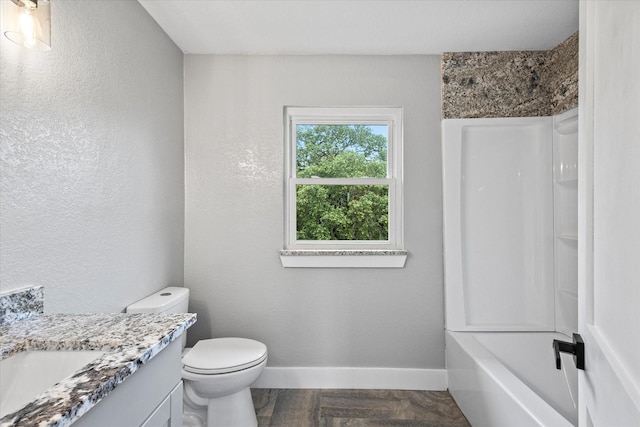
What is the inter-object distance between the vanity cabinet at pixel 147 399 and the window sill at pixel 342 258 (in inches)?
53.9

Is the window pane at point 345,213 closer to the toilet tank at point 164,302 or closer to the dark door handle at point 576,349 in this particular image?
the toilet tank at point 164,302

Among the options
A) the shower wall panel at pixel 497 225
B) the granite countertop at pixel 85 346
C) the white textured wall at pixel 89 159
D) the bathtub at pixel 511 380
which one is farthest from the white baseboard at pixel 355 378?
the granite countertop at pixel 85 346

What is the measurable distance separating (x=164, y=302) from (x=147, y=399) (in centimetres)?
107

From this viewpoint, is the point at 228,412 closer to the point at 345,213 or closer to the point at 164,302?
the point at 164,302

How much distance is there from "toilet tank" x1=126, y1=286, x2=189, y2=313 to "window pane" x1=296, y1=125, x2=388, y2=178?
3.77 feet

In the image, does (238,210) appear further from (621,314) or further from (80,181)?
(621,314)

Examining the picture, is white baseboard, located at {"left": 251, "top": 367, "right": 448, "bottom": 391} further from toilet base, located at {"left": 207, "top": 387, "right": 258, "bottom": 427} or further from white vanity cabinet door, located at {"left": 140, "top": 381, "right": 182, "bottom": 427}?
white vanity cabinet door, located at {"left": 140, "top": 381, "right": 182, "bottom": 427}

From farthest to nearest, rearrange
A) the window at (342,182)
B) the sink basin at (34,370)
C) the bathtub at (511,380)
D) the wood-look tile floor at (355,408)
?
the window at (342,182), the wood-look tile floor at (355,408), the bathtub at (511,380), the sink basin at (34,370)

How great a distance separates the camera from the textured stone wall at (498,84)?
242cm

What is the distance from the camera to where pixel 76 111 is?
1441 millimetres

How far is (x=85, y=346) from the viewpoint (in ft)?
3.03

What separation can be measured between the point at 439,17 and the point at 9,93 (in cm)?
205

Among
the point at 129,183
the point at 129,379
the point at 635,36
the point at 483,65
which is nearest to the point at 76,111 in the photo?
the point at 129,183

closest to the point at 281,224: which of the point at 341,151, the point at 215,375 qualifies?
the point at 341,151
